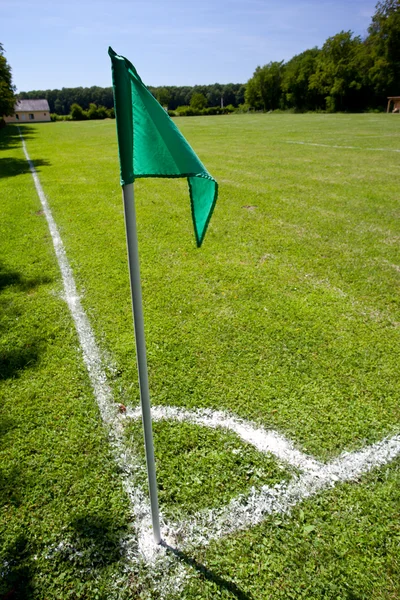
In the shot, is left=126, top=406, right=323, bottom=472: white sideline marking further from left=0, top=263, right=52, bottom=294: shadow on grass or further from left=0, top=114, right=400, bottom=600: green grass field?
left=0, top=263, right=52, bottom=294: shadow on grass

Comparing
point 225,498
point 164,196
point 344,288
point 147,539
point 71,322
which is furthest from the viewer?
point 164,196

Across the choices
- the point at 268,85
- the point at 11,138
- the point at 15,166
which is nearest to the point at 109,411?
the point at 15,166

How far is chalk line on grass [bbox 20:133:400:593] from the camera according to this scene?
2.07 m

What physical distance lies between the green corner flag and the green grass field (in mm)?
1962

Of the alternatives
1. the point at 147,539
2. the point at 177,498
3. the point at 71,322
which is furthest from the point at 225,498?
the point at 71,322

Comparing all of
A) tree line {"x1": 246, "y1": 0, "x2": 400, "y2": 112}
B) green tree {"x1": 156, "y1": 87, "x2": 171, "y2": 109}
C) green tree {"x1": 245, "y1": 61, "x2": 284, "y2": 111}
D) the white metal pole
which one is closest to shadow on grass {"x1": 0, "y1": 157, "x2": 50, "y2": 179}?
the white metal pole

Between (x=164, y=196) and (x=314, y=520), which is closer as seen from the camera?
(x=314, y=520)

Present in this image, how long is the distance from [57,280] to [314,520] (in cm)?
438

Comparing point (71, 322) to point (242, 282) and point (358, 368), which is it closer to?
point (242, 282)

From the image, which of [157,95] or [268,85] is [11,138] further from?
[157,95]

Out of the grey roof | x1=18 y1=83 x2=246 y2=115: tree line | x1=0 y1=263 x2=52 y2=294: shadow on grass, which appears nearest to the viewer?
x1=0 y1=263 x2=52 y2=294: shadow on grass

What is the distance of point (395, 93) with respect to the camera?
2116 inches

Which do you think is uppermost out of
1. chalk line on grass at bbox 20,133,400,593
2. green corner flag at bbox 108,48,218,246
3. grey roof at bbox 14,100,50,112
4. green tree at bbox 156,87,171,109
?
green tree at bbox 156,87,171,109

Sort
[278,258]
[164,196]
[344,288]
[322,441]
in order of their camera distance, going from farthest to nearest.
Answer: [164,196]
[278,258]
[344,288]
[322,441]
